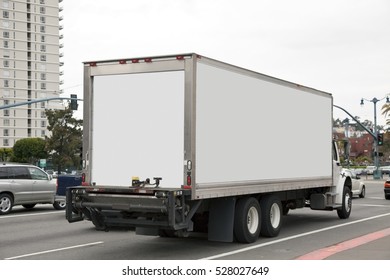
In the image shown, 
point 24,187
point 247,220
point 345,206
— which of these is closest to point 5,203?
point 24,187

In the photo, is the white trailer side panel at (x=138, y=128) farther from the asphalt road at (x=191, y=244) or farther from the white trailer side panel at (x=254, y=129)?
the asphalt road at (x=191, y=244)

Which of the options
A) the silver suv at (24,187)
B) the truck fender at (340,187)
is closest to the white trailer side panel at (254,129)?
the truck fender at (340,187)

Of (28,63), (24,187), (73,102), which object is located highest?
(28,63)

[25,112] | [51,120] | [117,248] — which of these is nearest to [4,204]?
[117,248]

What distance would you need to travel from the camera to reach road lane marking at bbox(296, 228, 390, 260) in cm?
961

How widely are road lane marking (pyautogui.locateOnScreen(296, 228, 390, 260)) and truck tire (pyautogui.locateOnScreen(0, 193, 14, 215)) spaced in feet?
37.0

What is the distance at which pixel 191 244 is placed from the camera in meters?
11.4

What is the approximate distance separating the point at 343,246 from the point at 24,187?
38.0 ft

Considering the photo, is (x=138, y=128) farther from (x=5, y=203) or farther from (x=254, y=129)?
(x=5, y=203)

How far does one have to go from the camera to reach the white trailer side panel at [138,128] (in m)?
9.81

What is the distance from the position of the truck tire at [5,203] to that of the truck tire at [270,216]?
965 centimetres

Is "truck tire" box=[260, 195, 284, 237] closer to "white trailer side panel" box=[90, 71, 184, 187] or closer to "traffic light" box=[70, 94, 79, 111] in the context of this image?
"white trailer side panel" box=[90, 71, 184, 187]

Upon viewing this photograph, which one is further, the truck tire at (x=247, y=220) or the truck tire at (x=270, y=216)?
the truck tire at (x=270, y=216)

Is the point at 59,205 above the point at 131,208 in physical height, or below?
below
